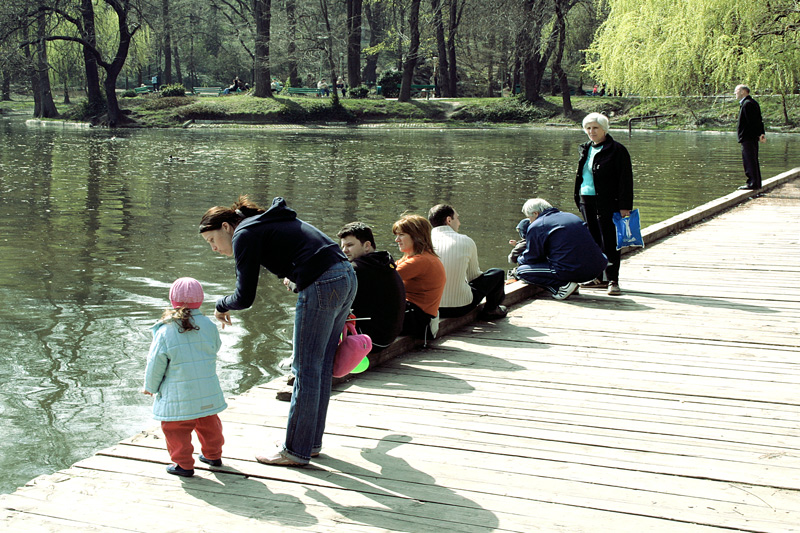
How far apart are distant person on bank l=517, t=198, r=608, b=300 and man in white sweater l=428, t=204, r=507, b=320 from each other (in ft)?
3.28

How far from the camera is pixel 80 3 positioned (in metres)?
50.1

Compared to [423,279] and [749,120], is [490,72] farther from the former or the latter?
[423,279]

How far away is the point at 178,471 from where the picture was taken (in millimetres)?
4043

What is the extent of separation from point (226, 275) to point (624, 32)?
18.2m

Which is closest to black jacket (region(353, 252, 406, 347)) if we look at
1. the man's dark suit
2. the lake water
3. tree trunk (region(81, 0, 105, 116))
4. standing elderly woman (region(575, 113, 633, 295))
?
the lake water

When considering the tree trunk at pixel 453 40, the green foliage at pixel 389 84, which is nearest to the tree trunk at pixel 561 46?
the tree trunk at pixel 453 40

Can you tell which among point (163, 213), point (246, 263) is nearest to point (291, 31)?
point (163, 213)

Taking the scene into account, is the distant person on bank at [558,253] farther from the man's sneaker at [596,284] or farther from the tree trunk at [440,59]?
the tree trunk at [440,59]

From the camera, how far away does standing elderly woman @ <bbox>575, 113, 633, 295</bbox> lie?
8.19 metres

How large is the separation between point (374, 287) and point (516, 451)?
1.64 metres

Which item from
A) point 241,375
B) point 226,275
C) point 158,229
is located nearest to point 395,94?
point 158,229

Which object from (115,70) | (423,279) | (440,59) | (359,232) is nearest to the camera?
(359,232)

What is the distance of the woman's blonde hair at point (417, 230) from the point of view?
20.2 feet

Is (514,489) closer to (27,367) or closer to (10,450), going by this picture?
(10,450)
